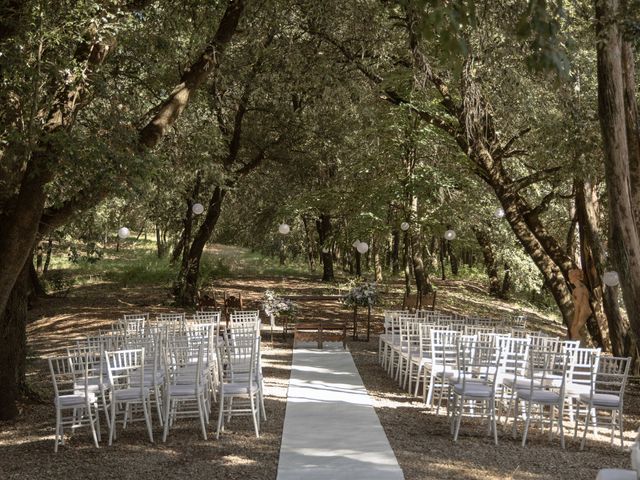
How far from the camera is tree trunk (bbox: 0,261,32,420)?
8.84 meters

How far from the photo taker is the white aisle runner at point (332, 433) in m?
6.36

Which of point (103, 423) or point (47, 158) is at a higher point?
point (47, 158)

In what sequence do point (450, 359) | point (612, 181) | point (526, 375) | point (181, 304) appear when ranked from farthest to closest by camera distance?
point (181, 304) → point (450, 359) → point (526, 375) → point (612, 181)

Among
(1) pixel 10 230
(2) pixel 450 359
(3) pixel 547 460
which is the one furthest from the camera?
(2) pixel 450 359

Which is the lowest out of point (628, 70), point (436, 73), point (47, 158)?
point (47, 158)

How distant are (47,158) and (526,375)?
6.07 meters

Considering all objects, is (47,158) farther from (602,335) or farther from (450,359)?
(602,335)

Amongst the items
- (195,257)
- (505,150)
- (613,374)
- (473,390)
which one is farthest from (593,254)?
(195,257)

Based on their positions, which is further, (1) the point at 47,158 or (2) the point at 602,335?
(2) the point at 602,335

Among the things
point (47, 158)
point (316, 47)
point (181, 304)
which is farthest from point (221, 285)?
point (47, 158)

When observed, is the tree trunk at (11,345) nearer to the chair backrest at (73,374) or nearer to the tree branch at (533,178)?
the chair backrest at (73,374)

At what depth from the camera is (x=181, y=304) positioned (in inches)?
891

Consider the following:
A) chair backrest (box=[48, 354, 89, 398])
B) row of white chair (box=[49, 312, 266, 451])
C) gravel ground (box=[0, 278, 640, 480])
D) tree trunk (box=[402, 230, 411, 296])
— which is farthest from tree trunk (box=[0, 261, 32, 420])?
tree trunk (box=[402, 230, 411, 296])

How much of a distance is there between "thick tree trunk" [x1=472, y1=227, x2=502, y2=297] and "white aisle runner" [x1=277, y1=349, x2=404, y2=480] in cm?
1517
